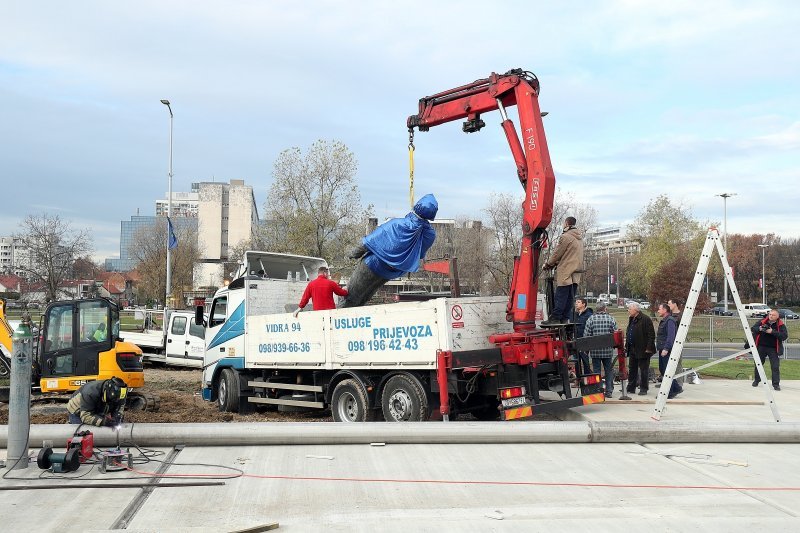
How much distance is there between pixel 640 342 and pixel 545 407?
3.94m

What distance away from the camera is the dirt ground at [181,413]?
39.7 feet

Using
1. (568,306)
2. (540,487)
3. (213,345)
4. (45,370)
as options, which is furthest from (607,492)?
(45,370)

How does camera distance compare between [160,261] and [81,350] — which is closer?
[81,350]

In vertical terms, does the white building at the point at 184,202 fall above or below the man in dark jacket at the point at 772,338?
above

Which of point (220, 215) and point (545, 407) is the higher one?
point (220, 215)

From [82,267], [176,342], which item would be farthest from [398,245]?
[82,267]

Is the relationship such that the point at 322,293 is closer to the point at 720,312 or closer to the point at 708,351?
the point at 708,351

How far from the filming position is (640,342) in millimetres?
13031

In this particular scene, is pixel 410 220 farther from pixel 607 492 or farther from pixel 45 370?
pixel 45 370

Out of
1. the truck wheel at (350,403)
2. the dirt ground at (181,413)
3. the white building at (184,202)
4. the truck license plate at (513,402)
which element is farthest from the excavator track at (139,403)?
the white building at (184,202)

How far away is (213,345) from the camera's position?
1448 cm

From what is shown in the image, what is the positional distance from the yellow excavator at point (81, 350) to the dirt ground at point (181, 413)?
556 millimetres

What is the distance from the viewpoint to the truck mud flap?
31.1 ft

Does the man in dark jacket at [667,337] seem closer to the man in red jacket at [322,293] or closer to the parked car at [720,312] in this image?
the man in red jacket at [322,293]
